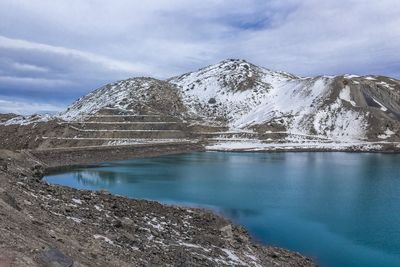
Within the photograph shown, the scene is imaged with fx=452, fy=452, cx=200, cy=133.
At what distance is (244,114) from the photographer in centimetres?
13262

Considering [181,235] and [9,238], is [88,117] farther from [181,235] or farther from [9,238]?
[9,238]

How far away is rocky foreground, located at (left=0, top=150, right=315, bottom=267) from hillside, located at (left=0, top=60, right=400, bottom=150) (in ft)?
218

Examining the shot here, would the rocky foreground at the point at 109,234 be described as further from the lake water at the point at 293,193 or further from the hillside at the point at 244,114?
the hillside at the point at 244,114

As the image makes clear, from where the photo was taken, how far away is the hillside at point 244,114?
10088 centimetres

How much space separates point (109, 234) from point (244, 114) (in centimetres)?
11563

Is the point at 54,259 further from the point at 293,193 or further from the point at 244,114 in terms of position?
the point at 244,114

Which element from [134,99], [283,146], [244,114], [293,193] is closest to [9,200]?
[293,193]

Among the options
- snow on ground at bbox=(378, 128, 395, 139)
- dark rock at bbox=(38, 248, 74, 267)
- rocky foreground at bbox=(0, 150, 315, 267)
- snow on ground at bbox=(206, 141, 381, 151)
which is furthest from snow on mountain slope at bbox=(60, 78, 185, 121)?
dark rock at bbox=(38, 248, 74, 267)

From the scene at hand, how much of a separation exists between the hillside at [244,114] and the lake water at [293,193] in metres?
25.4

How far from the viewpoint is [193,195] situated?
40875mm

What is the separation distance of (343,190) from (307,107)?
82.5m

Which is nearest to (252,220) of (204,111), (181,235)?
(181,235)

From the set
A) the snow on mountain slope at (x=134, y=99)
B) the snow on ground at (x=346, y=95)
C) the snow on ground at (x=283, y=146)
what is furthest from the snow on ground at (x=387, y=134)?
the snow on mountain slope at (x=134, y=99)

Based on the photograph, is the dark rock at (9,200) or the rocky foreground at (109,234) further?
the dark rock at (9,200)
